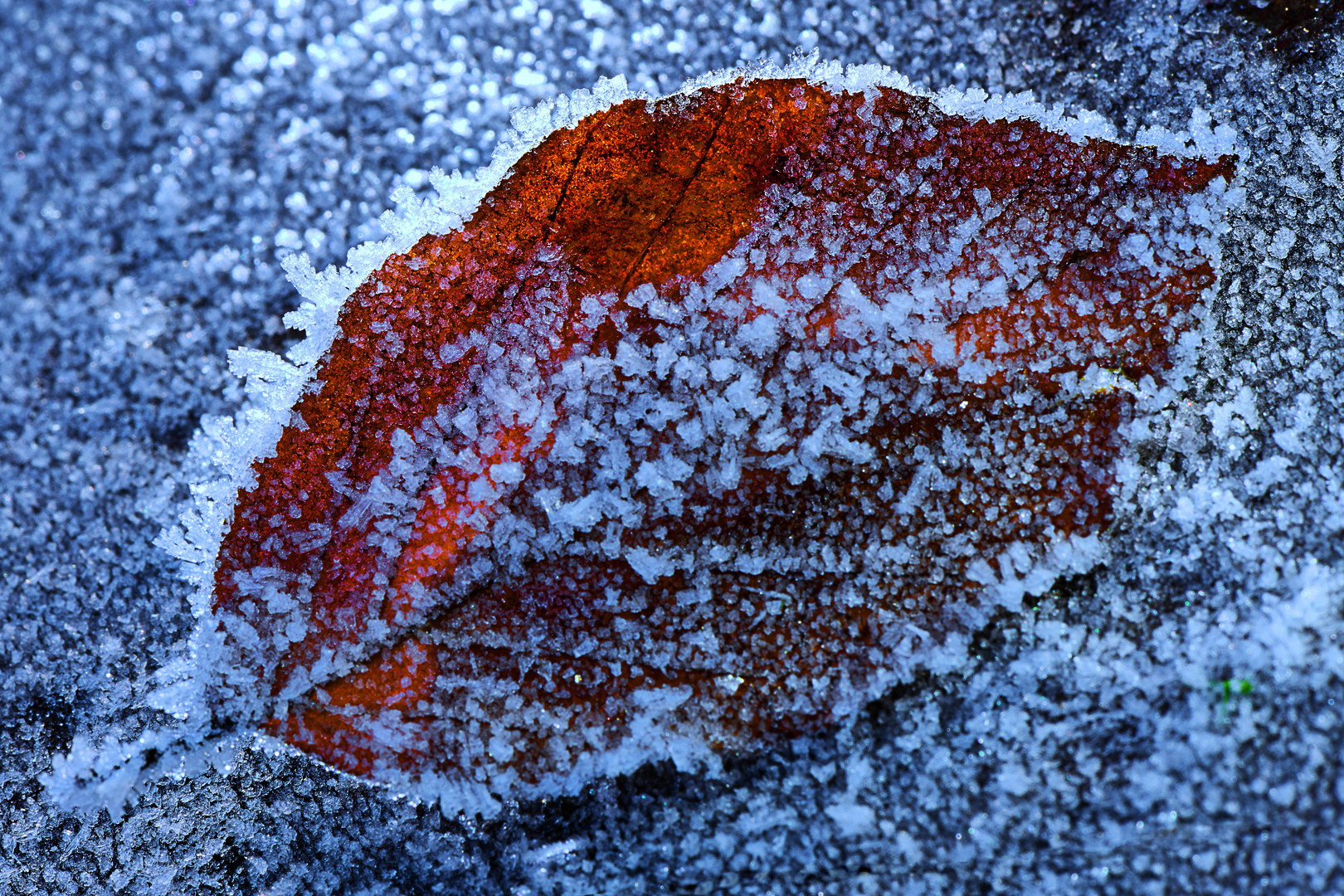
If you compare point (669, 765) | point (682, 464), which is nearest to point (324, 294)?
A: point (682, 464)

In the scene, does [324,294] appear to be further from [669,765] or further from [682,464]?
[669,765]

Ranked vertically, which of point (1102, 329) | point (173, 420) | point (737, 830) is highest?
point (1102, 329)

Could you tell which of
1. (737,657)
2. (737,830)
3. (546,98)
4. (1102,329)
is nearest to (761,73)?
(546,98)

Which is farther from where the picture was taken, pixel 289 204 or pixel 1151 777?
pixel 289 204

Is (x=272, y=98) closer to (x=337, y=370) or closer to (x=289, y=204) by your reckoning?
(x=289, y=204)
